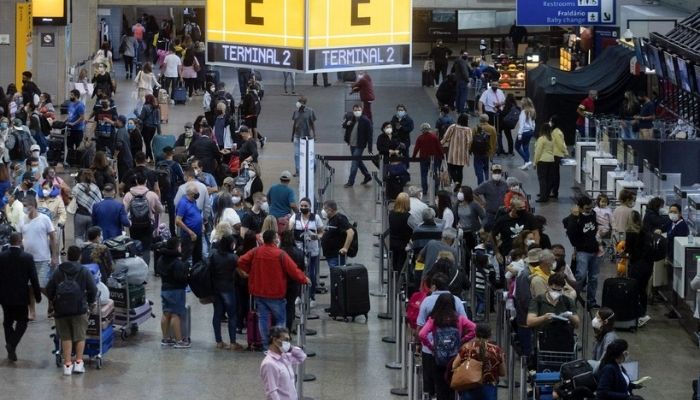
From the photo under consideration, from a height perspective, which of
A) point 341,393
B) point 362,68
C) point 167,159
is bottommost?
point 341,393

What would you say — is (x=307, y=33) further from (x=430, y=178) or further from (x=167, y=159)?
(x=430, y=178)

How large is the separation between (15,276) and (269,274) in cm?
262

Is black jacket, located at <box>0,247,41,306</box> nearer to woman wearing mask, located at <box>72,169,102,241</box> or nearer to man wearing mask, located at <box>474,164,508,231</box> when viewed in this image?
woman wearing mask, located at <box>72,169,102,241</box>

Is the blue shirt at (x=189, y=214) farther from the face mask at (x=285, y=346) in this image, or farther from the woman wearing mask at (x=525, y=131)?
the woman wearing mask at (x=525, y=131)

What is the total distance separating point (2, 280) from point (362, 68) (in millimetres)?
4525

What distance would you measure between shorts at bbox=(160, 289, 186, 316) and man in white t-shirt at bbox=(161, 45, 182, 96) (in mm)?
20725

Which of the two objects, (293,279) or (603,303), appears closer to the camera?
(293,279)

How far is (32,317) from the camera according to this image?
18562mm

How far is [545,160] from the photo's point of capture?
84.8 feet

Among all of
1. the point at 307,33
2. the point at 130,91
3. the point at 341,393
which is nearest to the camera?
the point at 307,33

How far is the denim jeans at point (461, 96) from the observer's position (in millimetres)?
36438

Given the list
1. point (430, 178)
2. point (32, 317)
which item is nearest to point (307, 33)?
point (32, 317)

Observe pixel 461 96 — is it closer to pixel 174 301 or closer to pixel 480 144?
pixel 480 144

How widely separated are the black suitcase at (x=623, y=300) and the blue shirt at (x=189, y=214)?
5.11m
